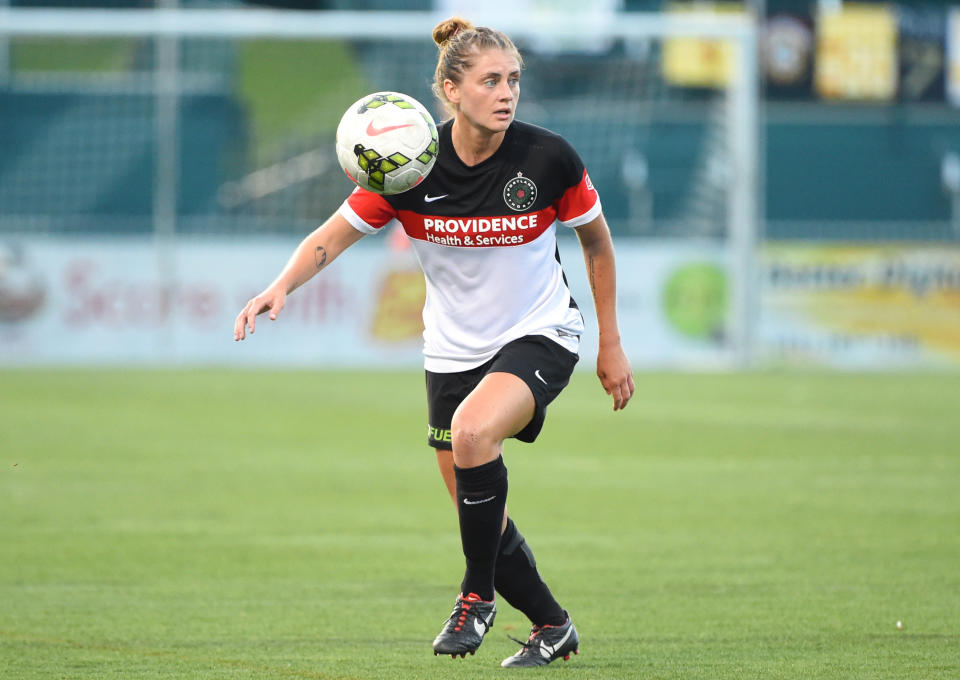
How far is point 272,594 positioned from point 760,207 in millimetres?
23813

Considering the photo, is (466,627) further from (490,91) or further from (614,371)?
(490,91)

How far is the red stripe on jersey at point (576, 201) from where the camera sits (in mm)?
4988

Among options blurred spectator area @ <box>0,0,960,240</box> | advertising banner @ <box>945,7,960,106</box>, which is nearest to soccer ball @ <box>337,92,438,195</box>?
blurred spectator area @ <box>0,0,960,240</box>

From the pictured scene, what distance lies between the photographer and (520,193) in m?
4.95

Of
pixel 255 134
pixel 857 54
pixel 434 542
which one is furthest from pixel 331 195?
pixel 434 542

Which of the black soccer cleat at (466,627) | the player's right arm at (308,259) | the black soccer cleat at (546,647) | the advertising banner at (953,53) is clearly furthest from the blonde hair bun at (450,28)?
the advertising banner at (953,53)

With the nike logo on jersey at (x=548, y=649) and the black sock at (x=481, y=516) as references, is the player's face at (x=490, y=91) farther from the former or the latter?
the nike logo on jersey at (x=548, y=649)

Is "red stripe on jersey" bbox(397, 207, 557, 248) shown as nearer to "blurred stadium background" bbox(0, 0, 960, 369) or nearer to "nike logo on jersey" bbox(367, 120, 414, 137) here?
"nike logo on jersey" bbox(367, 120, 414, 137)

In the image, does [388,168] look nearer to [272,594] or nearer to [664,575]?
[272,594]

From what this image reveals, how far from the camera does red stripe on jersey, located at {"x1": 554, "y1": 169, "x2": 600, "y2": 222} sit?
4.99m

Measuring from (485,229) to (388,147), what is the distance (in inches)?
16.1

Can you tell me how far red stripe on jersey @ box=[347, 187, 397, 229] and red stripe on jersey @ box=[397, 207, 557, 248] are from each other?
0.36 ft

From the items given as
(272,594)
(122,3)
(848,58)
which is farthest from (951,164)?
(272,594)

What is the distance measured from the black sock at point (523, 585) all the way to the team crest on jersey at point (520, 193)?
1.04 metres
